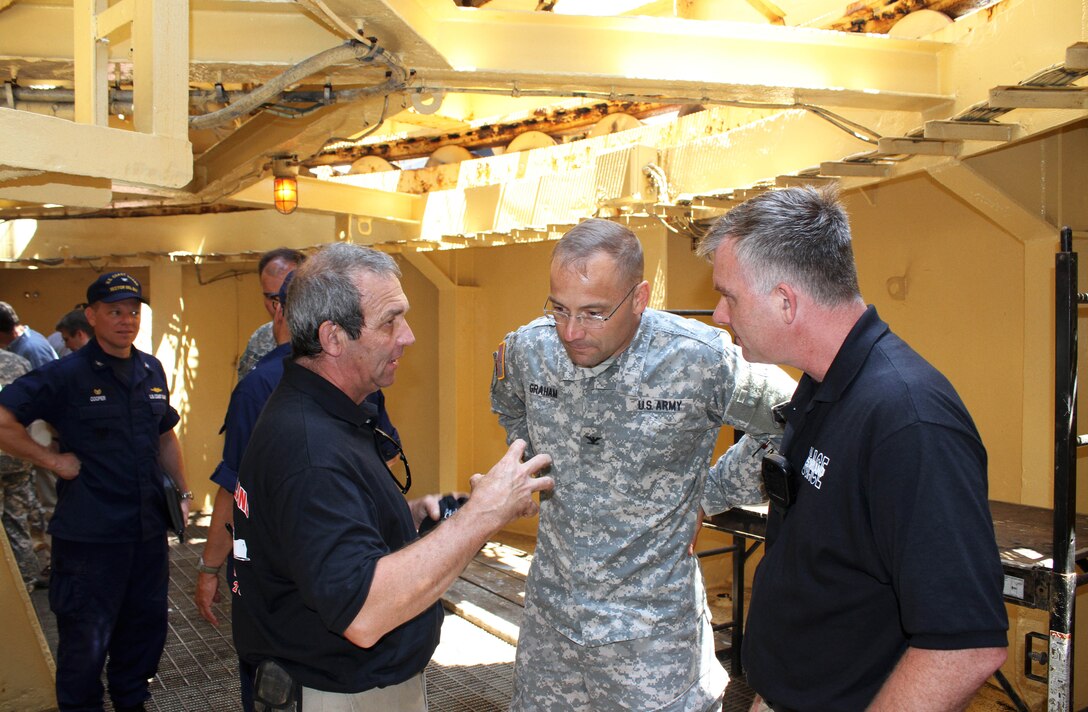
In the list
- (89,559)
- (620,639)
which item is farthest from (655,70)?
(89,559)

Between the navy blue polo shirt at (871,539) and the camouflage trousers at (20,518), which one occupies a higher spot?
the navy blue polo shirt at (871,539)

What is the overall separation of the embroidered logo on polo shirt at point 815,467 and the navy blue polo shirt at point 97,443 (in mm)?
3746

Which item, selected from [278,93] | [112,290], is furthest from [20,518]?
[278,93]

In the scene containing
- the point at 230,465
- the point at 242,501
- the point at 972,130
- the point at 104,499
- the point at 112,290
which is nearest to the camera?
the point at 242,501

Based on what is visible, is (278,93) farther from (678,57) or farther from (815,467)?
(815,467)

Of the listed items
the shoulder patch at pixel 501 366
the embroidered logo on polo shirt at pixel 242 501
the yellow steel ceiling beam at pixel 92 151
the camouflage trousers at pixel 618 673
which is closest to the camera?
the yellow steel ceiling beam at pixel 92 151

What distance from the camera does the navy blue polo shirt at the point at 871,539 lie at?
4.68ft

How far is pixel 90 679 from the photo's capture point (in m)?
4.14

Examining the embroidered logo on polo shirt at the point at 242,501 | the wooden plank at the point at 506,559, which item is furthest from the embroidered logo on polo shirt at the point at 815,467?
the wooden plank at the point at 506,559

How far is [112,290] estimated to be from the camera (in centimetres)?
441

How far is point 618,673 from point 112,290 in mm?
3342

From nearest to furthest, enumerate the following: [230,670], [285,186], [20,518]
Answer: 1. [230,670]
2. [285,186]
3. [20,518]

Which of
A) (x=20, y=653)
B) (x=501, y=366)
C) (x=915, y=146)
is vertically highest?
(x=915, y=146)

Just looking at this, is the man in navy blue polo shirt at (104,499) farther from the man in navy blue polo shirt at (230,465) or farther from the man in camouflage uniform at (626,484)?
the man in camouflage uniform at (626,484)
